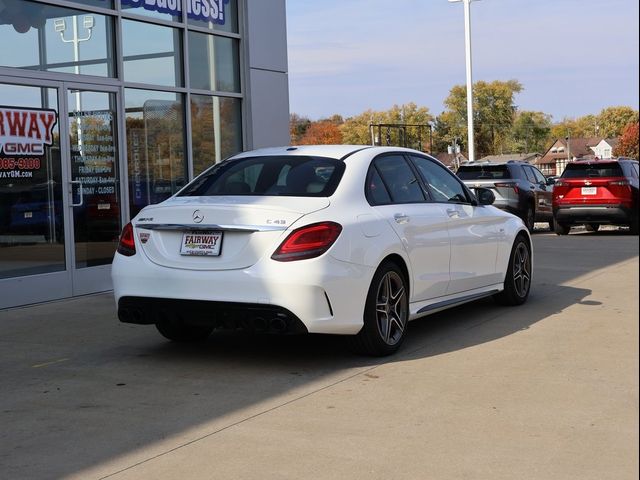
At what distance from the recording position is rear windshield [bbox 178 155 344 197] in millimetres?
6527

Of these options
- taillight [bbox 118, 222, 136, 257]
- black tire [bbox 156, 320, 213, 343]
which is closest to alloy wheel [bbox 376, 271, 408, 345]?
black tire [bbox 156, 320, 213, 343]

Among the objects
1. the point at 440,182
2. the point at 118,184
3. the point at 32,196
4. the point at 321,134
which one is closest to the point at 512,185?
the point at 118,184

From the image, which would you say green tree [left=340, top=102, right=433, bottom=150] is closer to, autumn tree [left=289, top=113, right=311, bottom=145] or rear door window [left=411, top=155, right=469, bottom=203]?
autumn tree [left=289, top=113, right=311, bottom=145]

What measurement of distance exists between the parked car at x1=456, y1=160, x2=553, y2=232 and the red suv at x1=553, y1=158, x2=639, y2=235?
3.73 feet

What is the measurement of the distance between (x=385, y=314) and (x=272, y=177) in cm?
133

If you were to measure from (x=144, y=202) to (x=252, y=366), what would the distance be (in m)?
5.40

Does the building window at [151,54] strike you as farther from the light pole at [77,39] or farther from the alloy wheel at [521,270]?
the alloy wheel at [521,270]

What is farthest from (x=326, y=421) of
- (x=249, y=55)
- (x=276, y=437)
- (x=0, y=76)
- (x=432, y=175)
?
(x=249, y=55)

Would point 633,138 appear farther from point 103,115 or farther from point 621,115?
point 103,115

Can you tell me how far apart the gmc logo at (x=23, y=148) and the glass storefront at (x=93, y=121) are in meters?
0.01

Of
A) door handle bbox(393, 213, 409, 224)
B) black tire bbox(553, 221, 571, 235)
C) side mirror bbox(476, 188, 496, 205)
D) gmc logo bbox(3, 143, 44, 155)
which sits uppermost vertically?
gmc logo bbox(3, 143, 44, 155)

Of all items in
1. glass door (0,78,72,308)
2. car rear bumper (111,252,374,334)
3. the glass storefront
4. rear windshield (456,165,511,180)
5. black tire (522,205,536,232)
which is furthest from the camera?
black tire (522,205,536,232)

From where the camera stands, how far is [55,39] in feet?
32.8

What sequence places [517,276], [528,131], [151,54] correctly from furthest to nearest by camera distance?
[528,131], [151,54], [517,276]
